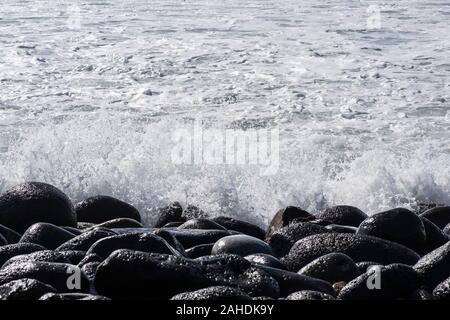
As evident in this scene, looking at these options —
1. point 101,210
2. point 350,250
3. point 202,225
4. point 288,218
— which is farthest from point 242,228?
point 350,250

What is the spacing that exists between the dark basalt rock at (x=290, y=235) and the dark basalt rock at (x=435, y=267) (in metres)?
1.13

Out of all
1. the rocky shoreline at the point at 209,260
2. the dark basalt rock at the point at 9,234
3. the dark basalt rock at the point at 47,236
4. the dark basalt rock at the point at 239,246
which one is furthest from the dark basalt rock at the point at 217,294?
the dark basalt rock at the point at 9,234

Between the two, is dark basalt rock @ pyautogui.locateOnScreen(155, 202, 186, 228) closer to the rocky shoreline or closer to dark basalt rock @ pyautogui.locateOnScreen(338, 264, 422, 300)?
the rocky shoreline

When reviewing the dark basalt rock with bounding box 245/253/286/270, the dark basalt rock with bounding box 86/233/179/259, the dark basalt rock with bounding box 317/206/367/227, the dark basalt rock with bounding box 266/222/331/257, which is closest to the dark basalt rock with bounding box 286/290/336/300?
the dark basalt rock with bounding box 245/253/286/270

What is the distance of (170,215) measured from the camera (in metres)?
7.08

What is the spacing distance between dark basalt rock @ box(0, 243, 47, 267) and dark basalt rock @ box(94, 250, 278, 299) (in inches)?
33.2

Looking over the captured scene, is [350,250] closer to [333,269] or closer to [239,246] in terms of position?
[333,269]

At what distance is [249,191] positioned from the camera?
8.16 metres

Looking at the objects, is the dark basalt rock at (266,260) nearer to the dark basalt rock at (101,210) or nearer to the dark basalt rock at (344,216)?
the dark basalt rock at (344,216)

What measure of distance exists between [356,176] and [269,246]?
11.3 feet

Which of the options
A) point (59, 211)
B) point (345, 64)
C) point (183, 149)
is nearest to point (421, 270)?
point (59, 211)

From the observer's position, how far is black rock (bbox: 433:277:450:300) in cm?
408

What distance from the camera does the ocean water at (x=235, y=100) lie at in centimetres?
839

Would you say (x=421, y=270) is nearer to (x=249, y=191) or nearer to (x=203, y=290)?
(x=203, y=290)
